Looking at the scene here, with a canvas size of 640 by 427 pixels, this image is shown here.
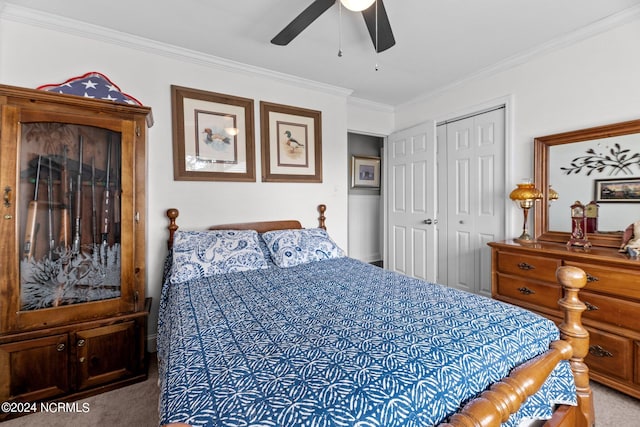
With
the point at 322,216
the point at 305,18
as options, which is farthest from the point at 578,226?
the point at 305,18

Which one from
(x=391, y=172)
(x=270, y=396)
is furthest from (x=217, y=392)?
(x=391, y=172)

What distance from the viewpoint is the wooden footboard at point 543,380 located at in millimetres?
789

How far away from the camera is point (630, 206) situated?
2027 millimetres

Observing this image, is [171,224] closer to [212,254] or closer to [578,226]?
[212,254]

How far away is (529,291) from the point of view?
2188 mm

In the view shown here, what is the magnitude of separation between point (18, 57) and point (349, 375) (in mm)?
2850

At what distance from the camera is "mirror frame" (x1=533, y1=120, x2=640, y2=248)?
2.05 meters

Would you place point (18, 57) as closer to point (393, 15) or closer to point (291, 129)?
point (291, 129)

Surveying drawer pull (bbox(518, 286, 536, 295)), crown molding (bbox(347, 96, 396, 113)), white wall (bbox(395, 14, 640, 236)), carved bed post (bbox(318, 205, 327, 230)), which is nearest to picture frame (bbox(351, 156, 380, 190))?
crown molding (bbox(347, 96, 396, 113))

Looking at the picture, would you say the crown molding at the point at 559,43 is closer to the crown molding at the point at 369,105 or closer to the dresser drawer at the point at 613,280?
the crown molding at the point at 369,105

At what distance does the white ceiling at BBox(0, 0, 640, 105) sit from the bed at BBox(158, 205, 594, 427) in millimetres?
1808

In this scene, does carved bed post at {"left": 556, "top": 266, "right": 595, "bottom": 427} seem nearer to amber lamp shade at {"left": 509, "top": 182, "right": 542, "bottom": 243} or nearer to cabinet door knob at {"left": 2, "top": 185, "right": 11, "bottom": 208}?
amber lamp shade at {"left": 509, "top": 182, "right": 542, "bottom": 243}

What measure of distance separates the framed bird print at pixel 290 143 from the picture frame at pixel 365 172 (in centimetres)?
169

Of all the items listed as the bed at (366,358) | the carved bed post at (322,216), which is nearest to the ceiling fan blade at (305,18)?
the bed at (366,358)
